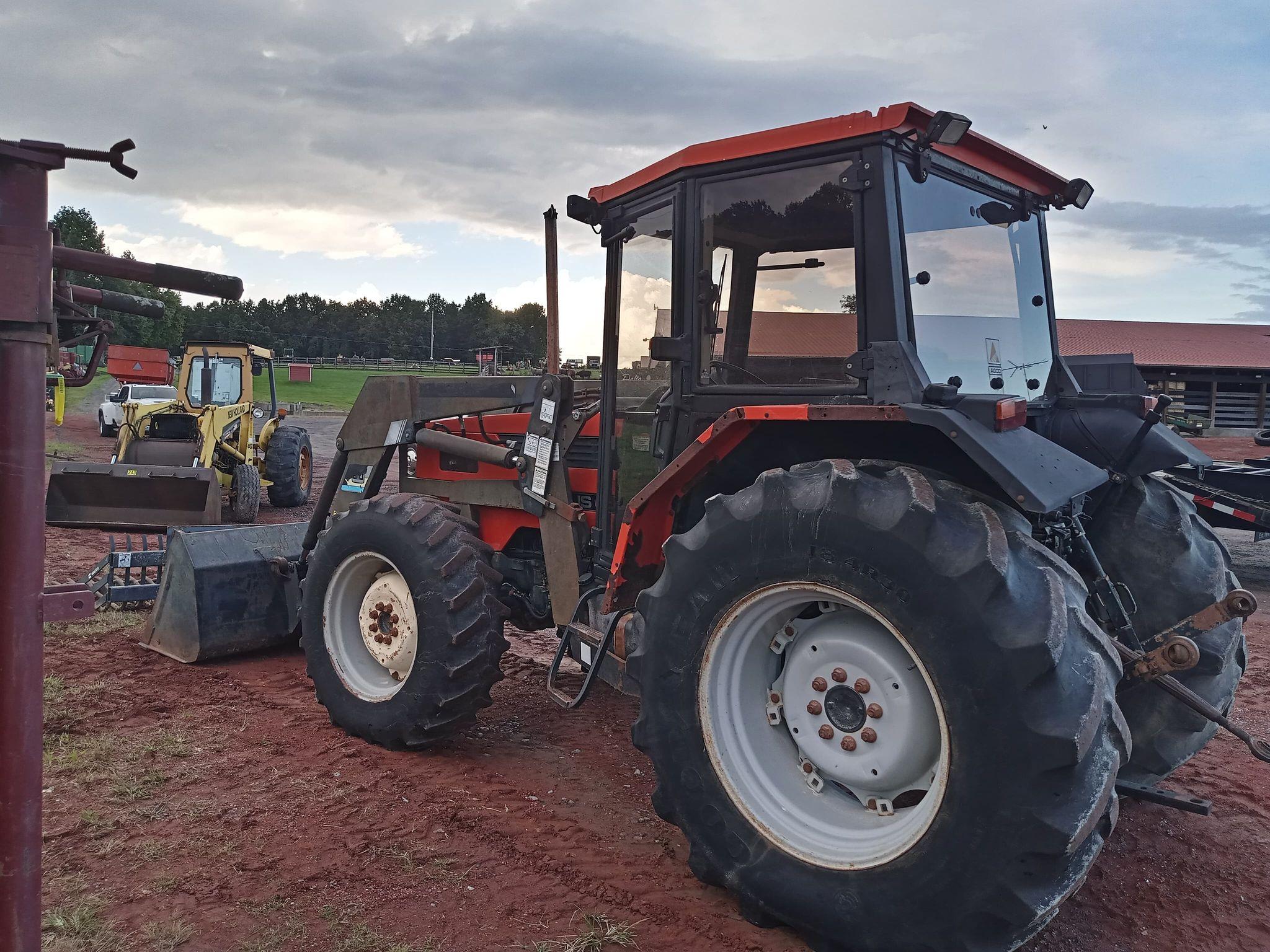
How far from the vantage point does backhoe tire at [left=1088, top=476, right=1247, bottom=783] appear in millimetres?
3621

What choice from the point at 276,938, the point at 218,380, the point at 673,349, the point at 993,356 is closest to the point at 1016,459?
the point at 993,356

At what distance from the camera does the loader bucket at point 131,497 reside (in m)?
9.87

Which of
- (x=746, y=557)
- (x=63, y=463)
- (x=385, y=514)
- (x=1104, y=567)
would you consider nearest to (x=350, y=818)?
(x=385, y=514)

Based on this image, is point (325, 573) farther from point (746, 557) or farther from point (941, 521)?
point (941, 521)

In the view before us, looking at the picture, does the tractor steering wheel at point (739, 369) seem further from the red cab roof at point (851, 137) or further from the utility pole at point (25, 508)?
the utility pole at point (25, 508)

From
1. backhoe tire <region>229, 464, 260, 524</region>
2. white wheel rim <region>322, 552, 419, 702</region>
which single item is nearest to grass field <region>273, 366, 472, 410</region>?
backhoe tire <region>229, 464, 260, 524</region>

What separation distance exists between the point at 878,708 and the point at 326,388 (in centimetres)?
4772

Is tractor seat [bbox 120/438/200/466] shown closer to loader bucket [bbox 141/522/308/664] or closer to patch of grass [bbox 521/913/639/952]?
loader bucket [bbox 141/522/308/664]

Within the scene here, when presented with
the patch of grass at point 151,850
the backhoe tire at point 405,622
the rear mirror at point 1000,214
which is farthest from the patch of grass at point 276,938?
the rear mirror at point 1000,214

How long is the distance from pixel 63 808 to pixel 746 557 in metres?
2.93

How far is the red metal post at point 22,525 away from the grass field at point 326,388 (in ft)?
98.7

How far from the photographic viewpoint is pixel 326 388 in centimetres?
4725

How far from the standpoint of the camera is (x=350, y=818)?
371cm

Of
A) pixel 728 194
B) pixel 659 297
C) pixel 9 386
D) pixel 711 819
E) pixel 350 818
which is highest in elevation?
pixel 728 194
